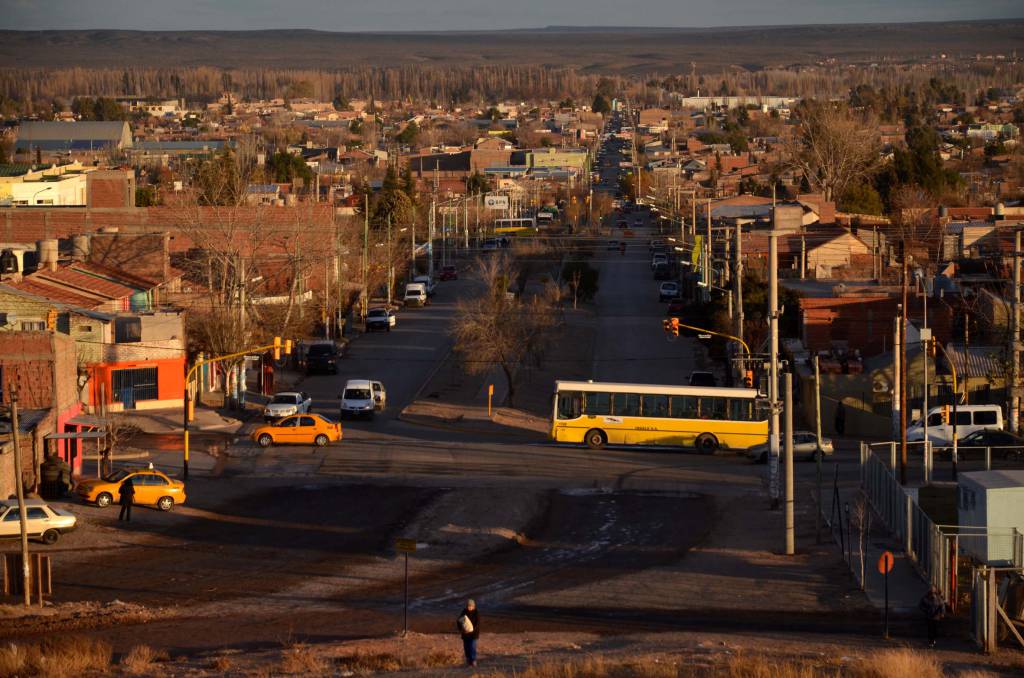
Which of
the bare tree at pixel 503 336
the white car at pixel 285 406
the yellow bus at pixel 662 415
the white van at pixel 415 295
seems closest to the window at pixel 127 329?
the white car at pixel 285 406

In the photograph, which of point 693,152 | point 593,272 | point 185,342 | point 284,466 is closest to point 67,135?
point 693,152

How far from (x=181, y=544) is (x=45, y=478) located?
5.02m

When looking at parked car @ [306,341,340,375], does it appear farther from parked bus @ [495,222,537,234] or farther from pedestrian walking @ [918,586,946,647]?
parked bus @ [495,222,537,234]

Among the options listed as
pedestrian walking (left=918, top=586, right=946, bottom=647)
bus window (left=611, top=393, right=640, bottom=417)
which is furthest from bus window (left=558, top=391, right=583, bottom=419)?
pedestrian walking (left=918, top=586, right=946, bottom=647)

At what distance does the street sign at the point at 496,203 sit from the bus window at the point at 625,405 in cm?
8350

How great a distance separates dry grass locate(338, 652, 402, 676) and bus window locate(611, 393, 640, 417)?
64.0 feet

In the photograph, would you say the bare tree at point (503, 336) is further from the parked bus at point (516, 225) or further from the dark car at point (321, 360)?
the parked bus at point (516, 225)

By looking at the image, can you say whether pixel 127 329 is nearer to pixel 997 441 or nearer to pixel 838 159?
pixel 997 441

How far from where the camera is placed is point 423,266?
86375mm

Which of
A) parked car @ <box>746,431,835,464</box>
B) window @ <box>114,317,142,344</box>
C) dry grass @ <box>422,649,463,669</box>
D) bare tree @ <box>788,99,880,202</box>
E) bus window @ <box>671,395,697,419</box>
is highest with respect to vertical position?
bare tree @ <box>788,99,880,202</box>

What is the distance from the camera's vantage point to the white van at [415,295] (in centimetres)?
7056

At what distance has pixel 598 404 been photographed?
3803cm

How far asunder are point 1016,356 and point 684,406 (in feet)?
27.3

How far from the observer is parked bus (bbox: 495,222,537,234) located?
11000 centimetres
